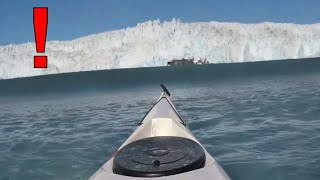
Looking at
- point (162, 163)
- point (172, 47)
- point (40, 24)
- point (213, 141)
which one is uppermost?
point (172, 47)

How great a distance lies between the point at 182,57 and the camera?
8219cm

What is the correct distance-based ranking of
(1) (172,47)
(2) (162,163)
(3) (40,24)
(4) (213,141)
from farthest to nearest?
1. (1) (172,47)
2. (4) (213,141)
3. (3) (40,24)
4. (2) (162,163)

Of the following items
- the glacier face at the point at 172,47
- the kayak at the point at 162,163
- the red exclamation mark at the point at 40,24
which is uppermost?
the glacier face at the point at 172,47

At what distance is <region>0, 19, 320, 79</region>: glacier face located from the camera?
7862 cm

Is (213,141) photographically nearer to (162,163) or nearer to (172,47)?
(162,163)

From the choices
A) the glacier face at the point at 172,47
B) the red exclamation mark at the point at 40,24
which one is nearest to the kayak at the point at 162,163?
the red exclamation mark at the point at 40,24

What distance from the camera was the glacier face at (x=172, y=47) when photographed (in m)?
78.6

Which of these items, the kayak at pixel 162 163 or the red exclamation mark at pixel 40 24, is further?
the red exclamation mark at pixel 40 24

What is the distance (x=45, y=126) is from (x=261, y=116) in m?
8.50

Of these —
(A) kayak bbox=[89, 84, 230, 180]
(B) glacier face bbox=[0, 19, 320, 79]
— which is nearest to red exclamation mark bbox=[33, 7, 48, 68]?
(A) kayak bbox=[89, 84, 230, 180]

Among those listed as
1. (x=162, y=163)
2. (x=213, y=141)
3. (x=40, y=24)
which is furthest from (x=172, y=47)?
(x=162, y=163)

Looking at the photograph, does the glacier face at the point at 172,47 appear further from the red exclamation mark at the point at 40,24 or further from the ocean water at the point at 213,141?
the red exclamation mark at the point at 40,24

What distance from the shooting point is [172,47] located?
80.4m

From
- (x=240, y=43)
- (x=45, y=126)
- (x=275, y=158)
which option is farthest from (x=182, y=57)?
(x=275, y=158)
